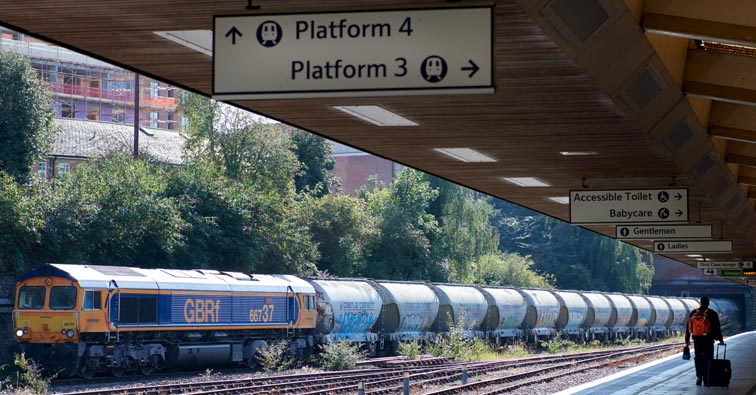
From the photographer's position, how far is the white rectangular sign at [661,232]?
1794 centimetres

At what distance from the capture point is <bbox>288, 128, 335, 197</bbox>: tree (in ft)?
214

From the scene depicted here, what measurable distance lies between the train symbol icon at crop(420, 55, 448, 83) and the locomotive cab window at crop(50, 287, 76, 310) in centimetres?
2254

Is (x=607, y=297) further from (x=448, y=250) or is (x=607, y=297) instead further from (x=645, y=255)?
(x=645, y=255)

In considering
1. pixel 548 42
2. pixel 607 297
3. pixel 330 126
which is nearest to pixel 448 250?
pixel 607 297

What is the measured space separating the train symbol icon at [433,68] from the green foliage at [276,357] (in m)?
24.9

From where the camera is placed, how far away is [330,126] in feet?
40.5

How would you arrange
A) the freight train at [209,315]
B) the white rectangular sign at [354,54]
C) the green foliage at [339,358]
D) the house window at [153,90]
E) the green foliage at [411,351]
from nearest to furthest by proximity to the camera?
the white rectangular sign at [354,54]
the freight train at [209,315]
the green foliage at [339,358]
the green foliage at [411,351]
the house window at [153,90]

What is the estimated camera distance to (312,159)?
66.2 meters

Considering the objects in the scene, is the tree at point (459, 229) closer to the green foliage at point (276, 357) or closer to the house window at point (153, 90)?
the green foliage at point (276, 357)

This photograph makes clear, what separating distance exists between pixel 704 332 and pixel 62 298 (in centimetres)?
1706

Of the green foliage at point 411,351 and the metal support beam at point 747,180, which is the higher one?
the metal support beam at point 747,180

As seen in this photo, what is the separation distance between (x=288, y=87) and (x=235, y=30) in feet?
1.76

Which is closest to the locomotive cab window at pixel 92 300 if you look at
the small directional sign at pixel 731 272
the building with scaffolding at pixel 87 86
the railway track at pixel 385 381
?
the railway track at pixel 385 381

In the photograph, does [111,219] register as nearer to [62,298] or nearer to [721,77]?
[62,298]
